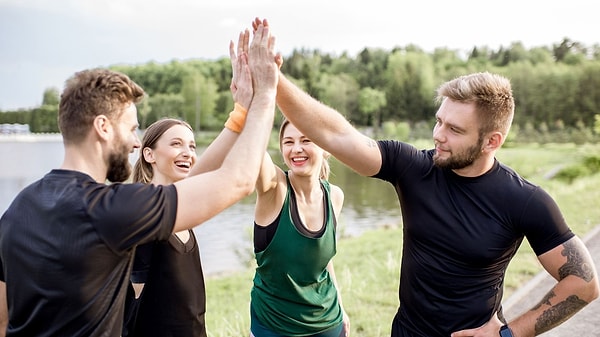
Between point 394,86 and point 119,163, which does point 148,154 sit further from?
point 394,86

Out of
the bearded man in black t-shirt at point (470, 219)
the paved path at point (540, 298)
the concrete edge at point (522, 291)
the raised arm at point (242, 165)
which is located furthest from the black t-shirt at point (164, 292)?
the concrete edge at point (522, 291)

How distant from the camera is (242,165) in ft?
6.61

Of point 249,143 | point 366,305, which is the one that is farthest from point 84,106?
point 366,305

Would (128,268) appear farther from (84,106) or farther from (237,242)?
(237,242)

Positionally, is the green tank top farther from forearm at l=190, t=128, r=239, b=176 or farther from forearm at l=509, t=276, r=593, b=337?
forearm at l=509, t=276, r=593, b=337

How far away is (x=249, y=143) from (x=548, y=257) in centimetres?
150

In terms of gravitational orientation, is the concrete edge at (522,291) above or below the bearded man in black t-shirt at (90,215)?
below

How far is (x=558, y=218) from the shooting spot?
243 cm

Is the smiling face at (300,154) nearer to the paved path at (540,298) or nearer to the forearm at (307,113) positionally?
the forearm at (307,113)

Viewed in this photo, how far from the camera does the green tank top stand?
9.52 feet

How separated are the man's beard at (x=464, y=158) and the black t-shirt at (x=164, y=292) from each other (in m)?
1.42

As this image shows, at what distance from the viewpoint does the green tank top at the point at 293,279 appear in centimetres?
290

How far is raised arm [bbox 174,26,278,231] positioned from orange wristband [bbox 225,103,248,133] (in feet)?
0.21

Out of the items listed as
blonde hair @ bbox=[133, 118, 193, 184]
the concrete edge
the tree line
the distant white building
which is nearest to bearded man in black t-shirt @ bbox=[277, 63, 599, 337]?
blonde hair @ bbox=[133, 118, 193, 184]
